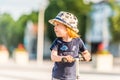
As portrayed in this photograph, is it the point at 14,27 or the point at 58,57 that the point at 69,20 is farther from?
the point at 14,27

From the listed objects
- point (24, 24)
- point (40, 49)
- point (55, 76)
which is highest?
point (24, 24)

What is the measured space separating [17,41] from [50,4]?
6375mm

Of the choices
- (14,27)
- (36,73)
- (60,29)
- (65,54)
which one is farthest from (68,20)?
(14,27)

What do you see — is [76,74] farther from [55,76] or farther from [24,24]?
[24,24]

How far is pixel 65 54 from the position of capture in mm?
5281

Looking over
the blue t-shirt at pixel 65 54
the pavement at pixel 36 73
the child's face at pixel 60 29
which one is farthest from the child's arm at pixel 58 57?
the pavement at pixel 36 73

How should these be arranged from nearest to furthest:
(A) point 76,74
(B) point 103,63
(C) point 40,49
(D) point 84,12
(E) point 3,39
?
(A) point 76,74
(B) point 103,63
(C) point 40,49
(E) point 3,39
(D) point 84,12

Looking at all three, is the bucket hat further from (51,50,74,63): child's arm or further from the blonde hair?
(51,50,74,63): child's arm

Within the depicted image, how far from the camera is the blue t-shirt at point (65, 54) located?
5.26 meters

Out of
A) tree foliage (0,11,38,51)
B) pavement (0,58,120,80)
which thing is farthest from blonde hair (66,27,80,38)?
tree foliage (0,11,38,51)

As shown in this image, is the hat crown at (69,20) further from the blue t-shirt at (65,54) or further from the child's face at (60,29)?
the blue t-shirt at (65,54)

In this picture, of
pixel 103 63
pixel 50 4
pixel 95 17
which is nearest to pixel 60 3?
pixel 50 4

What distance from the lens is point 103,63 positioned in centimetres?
3022

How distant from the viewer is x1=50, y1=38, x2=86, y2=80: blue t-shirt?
5.26 meters
